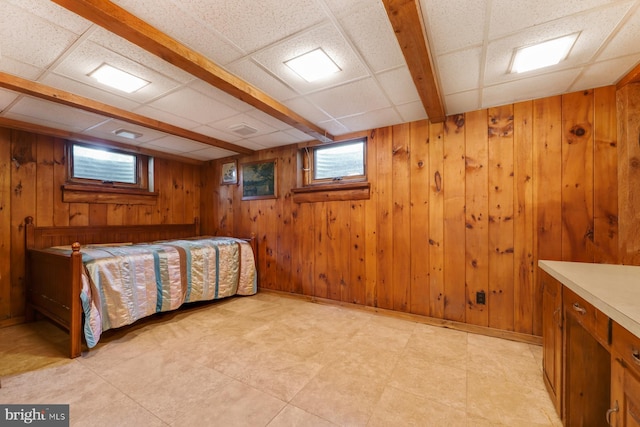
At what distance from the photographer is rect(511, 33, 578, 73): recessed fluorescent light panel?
5.23ft

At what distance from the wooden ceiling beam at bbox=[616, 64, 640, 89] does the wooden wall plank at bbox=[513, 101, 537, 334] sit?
53 cm

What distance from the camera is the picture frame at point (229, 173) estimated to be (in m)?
4.33

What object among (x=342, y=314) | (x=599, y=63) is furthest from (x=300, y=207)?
(x=599, y=63)

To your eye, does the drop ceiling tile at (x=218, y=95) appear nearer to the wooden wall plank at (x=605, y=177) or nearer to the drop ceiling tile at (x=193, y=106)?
the drop ceiling tile at (x=193, y=106)

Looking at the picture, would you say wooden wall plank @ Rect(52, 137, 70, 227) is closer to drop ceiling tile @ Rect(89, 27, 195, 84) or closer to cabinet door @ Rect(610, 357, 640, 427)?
drop ceiling tile @ Rect(89, 27, 195, 84)

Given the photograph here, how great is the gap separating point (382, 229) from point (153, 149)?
3400 millimetres

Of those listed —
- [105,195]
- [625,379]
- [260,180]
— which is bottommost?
[625,379]

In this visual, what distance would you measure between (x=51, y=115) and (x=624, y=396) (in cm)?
433

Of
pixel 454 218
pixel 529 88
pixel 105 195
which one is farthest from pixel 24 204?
pixel 529 88

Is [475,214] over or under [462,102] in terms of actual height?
under

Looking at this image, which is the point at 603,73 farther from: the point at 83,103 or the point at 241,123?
the point at 83,103

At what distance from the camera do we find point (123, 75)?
1.94m

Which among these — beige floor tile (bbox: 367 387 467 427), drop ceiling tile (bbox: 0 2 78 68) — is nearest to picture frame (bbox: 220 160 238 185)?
drop ceiling tile (bbox: 0 2 78 68)

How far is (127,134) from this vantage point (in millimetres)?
3203
